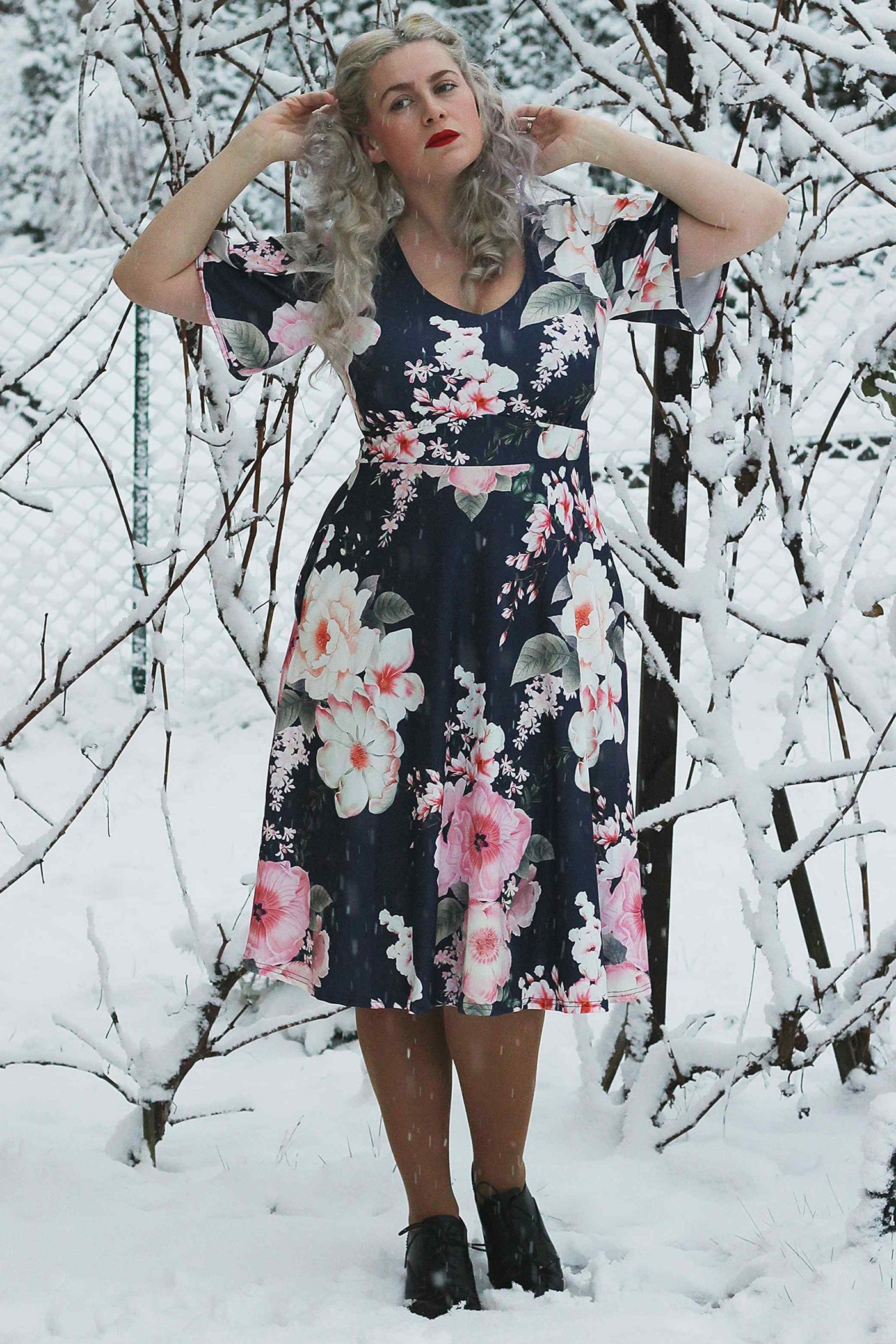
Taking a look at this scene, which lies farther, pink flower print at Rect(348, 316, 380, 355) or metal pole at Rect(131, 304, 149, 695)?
metal pole at Rect(131, 304, 149, 695)

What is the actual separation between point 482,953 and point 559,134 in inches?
37.2

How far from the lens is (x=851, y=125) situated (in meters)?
1.75

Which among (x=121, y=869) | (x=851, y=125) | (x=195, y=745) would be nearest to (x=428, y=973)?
(x=851, y=125)

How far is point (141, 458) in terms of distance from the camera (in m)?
4.39

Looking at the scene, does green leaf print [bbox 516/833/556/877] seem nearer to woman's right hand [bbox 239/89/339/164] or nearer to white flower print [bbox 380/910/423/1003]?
white flower print [bbox 380/910/423/1003]

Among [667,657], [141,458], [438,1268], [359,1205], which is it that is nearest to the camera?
[438,1268]

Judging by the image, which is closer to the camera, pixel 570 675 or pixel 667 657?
pixel 570 675

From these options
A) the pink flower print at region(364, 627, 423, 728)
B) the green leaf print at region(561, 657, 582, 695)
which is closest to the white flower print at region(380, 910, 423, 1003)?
the pink flower print at region(364, 627, 423, 728)

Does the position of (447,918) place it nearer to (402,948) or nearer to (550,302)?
(402,948)

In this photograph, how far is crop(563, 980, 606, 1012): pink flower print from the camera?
1.48 metres

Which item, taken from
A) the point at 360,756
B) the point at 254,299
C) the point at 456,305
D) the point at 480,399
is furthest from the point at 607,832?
the point at 254,299

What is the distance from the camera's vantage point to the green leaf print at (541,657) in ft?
4.88

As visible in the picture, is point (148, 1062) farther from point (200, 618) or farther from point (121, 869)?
point (200, 618)

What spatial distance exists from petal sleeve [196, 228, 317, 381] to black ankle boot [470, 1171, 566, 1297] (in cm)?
106
